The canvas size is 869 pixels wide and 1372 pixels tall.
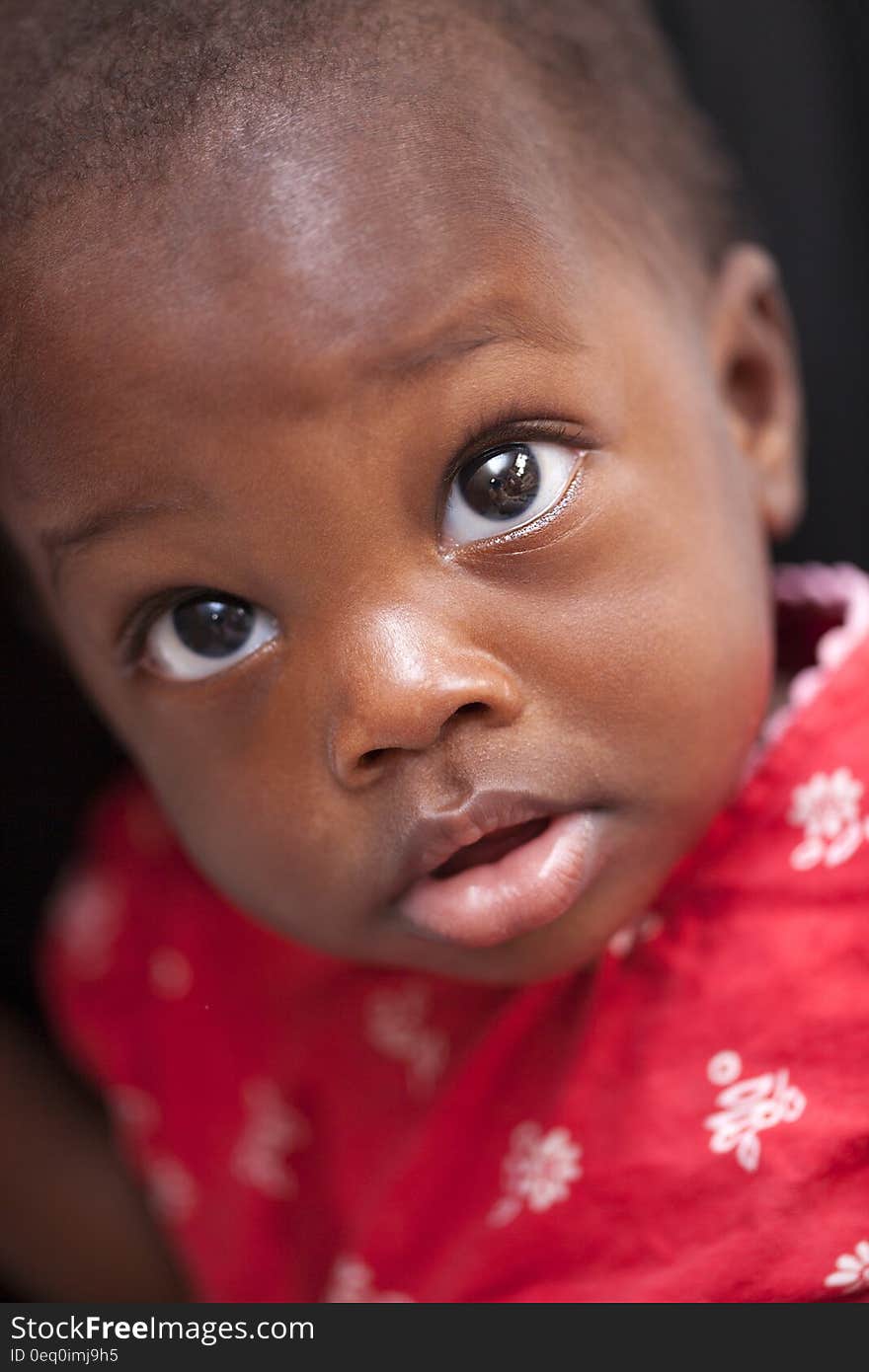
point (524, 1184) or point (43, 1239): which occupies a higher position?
point (43, 1239)

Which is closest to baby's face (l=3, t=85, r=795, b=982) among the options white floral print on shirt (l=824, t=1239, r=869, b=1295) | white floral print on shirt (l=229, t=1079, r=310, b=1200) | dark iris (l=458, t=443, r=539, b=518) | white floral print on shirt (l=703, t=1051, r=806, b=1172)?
dark iris (l=458, t=443, r=539, b=518)

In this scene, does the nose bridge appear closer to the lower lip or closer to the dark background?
the lower lip

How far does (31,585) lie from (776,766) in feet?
1.63

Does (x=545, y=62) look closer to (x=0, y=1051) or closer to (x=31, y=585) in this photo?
(x=31, y=585)

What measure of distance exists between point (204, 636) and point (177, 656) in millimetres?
31

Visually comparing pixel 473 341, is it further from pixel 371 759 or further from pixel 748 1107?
pixel 748 1107

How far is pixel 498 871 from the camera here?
32.4 inches

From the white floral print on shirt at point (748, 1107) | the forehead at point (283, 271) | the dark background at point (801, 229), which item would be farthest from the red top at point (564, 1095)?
the forehead at point (283, 271)

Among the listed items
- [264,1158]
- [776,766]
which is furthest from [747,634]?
[264,1158]

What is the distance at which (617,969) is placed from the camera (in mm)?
945

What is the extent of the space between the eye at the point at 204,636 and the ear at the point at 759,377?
350 mm

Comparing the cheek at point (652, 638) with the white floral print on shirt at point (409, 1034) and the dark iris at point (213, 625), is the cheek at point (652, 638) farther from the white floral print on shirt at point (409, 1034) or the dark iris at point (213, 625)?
the white floral print on shirt at point (409, 1034)

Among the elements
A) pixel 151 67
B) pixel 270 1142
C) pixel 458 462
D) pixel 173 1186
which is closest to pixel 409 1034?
pixel 270 1142

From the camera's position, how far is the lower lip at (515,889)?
31.9 inches
